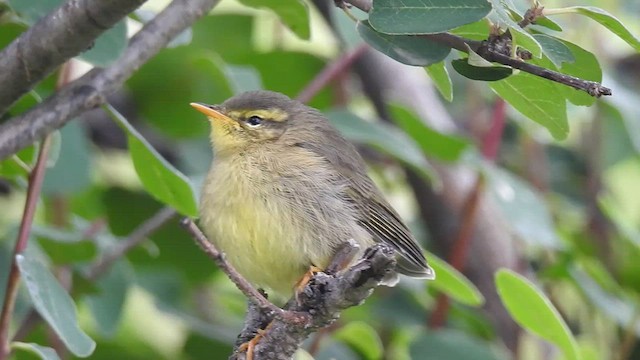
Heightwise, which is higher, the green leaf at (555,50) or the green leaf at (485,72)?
the green leaf at (555,50)

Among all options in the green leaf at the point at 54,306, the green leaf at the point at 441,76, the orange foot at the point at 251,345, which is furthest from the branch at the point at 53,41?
the orange foot at the point at 251,345

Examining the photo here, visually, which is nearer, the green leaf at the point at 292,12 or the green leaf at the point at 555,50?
the green leaf at the point at 555,50

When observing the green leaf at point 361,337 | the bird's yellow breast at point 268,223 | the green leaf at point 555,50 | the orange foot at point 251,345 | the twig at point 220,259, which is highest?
the green leaf at point 555,50

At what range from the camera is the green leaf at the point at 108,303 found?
3689 millimetres

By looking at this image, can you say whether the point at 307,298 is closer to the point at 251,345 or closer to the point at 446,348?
the point at 251,345

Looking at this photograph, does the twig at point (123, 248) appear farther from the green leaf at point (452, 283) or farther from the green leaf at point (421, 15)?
the green leaf at point (421, 15)

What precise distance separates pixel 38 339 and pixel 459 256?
5.10 feet

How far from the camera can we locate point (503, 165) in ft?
17.6

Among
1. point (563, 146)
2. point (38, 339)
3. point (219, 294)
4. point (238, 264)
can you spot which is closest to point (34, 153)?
point (238, 264)

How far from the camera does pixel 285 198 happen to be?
323 cm

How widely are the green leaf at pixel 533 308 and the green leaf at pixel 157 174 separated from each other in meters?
0.87

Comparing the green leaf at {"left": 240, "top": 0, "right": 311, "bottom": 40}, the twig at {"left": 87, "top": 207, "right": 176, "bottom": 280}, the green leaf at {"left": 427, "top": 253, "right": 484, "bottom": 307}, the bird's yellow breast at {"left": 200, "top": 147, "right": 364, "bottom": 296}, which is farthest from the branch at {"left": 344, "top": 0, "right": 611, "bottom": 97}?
the twig at {"left": 87, "top": 207, "right": 176, "bottom": 280}

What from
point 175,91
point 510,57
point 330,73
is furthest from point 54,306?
point 175,91

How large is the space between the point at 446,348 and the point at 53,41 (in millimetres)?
1918
